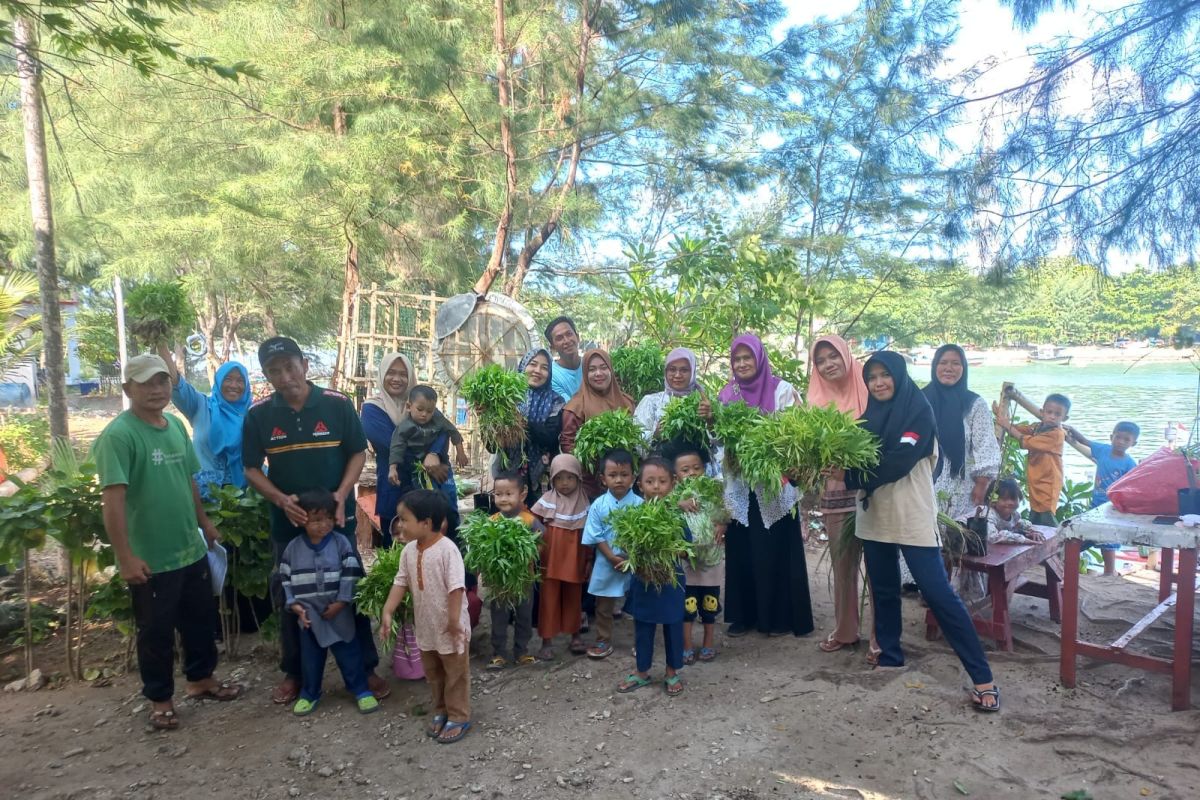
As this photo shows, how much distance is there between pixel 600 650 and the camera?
4680 mm

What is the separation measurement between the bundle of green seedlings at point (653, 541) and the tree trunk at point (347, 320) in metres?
7.57

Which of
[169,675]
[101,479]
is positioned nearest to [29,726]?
[169,675]

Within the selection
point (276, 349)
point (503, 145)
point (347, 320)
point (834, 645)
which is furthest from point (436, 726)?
point (347, 320)

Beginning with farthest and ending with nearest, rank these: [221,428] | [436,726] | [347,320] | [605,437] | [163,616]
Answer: [347,320]
[221,428]
[605,437]
[163,616]
[436,726]

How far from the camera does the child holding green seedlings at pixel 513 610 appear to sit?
4555 millimetres

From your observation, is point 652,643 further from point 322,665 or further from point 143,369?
point 143,369

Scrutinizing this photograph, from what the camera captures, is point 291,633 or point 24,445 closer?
point 291,633

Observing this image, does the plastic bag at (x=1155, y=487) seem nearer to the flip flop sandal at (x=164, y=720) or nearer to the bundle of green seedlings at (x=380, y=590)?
the bundle of green seedlings at (x=380, y=590)

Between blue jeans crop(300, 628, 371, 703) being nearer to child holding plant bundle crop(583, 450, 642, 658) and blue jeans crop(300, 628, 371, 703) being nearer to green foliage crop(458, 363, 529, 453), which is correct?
child holding plant bundle crop(583, 450, 642, 658)

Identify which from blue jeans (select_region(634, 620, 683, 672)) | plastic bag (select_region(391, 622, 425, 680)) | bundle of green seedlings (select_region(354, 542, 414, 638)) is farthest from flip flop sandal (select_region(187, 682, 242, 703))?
blue jeans (select_region(634, 620, 683, 672))

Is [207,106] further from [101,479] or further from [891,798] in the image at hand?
[891,798]

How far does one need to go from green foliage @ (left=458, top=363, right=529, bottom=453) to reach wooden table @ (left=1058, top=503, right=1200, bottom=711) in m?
3.23

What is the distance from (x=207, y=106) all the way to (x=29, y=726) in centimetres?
906

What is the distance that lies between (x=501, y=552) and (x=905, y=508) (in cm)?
222
